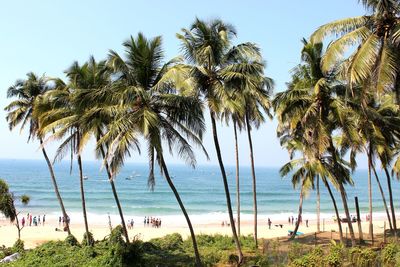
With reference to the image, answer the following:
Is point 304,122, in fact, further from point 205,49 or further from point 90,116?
point 90,116

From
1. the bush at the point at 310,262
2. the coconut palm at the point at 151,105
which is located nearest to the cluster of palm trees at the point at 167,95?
the coconut palm at the point at 151,105

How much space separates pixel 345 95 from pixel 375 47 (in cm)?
444

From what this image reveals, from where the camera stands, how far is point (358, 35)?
30.7ft

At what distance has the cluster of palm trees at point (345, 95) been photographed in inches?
346

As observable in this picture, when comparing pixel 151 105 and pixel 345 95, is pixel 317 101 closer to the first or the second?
pixel 345 95

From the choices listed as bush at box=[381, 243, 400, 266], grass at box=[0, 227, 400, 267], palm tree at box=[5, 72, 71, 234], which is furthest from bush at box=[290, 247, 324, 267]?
palm tree at box=[5, 72, 71, 234]

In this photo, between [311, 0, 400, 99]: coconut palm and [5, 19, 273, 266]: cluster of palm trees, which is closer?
[311, 0, 400, 99]: coconut palm

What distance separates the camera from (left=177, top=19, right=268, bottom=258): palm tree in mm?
13477

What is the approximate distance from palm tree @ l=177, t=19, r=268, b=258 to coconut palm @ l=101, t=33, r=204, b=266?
2.49ft

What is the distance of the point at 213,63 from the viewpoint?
1389 centimetres

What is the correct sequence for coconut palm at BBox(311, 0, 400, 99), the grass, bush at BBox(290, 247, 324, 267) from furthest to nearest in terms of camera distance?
the grass, bush at BBox(290, 247, 324, 267), coconut palm at BBox(311, 0, 400, 99)

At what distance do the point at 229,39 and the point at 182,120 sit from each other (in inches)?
139

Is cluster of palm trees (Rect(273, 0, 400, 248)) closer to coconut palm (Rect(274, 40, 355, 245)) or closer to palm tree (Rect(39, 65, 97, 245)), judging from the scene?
coconut palm (Rect(274, 40, 355, 245))

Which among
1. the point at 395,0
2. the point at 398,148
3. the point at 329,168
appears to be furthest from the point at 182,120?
the point at 398,148
